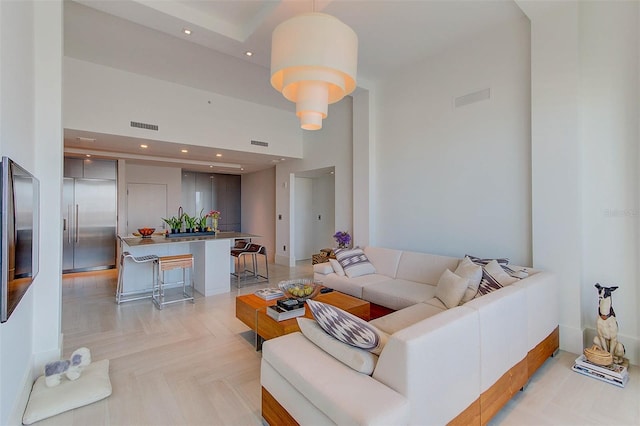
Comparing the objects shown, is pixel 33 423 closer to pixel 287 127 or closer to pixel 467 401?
pixel 467 401

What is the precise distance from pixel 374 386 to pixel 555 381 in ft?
6.55

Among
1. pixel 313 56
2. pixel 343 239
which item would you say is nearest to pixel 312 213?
pixel 343 239

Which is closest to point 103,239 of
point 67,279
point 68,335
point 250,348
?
point 67,279

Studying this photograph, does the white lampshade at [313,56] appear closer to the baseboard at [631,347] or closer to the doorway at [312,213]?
the baseboard at [631,347]

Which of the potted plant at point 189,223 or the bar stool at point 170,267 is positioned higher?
the potted plant at point 189,223

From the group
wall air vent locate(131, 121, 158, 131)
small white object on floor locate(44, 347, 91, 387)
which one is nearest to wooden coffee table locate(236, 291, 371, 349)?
small white object on floor locate(44, 347, 91, 387)

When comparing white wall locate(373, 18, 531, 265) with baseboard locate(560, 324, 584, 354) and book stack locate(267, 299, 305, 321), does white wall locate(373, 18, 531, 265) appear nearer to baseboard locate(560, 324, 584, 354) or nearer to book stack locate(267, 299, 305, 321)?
baseboard locate(560, 324, 584, 354)

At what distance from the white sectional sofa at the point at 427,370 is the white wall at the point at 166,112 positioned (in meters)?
4.31

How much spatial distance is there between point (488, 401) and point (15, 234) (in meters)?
2.87

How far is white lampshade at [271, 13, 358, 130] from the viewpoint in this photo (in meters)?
1.71

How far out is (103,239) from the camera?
638 centimetres

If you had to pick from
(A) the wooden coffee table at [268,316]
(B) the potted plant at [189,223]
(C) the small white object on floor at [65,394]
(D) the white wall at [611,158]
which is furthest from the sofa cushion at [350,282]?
(C) the small white object on floor at [65,394]

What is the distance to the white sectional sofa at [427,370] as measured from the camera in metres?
1.35

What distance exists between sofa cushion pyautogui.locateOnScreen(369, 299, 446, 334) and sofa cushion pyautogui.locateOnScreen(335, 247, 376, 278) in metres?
1.28
